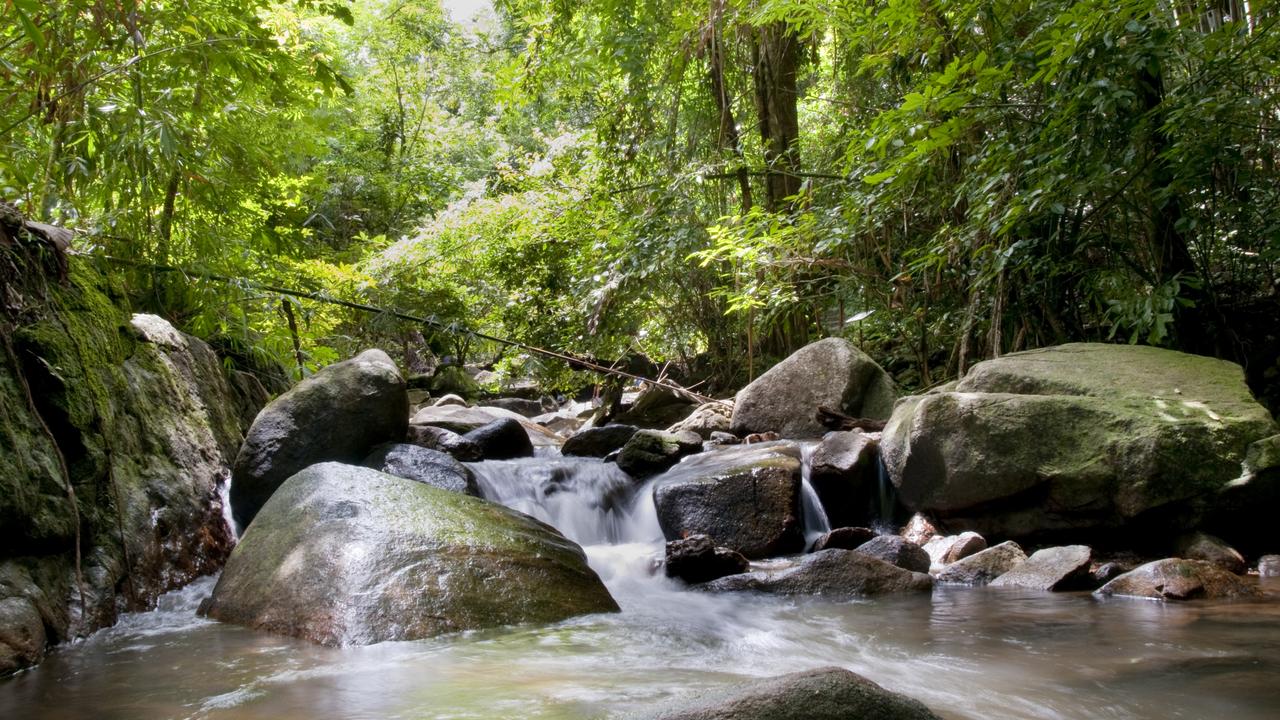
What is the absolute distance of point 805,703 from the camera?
1.83 meters

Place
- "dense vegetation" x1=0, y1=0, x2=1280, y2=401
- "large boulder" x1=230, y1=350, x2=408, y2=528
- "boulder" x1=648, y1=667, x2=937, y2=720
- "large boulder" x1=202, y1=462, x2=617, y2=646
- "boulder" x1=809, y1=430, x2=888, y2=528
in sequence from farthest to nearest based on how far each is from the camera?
"boulder" x1=809, y1=430, x2=888, y2=528, "large boulder" x1=230, y1=350, x2=408, y2=528, "dense vegetation" x1=0, y1=0, x2=1280, y2=401, "large boulder" x1=202, y1=462, x2=617, y2=646, "boulder" x1=648, y1=667, x2=937, y2=720

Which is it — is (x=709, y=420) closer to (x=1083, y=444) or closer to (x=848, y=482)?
(x=848, y=482)

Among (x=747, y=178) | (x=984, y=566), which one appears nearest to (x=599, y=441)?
(x=747, y=178)

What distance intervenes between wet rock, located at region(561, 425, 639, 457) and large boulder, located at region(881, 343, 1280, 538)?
3.30 metres

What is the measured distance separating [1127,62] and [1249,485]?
2436 millimetres

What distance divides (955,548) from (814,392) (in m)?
2.89

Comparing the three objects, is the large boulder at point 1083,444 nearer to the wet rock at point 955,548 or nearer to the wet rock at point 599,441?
the wet rock at point 955,548

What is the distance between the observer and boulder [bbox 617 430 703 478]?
7266 millimetres

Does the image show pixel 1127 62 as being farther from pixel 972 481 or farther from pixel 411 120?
pixel 411 120

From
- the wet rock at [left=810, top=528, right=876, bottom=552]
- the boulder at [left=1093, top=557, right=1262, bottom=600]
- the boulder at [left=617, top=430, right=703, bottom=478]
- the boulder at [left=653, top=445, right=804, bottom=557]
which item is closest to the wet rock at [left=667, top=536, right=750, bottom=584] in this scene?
the boulder at [left=653, top=445, right=804, bottom=557]

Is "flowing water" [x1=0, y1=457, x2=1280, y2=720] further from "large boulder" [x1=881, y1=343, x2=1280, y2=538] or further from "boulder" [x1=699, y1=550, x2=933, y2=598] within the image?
"large boulder" [x1=881, y1=343, x2=1280, y2=538]

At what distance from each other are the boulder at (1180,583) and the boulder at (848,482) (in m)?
1.98

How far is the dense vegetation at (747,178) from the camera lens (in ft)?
14.7

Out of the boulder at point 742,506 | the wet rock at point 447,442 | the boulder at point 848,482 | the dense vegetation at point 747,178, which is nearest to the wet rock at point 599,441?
the wet rock at point 447,442
